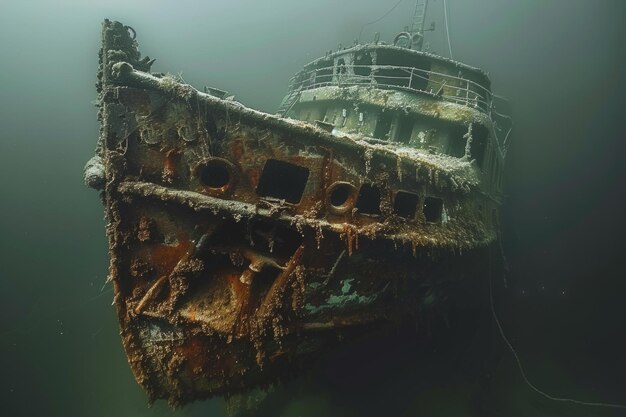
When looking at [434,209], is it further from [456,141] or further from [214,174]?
[214,174]

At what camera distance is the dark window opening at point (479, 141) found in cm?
698

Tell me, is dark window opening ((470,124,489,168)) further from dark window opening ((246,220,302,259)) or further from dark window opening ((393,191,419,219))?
dark window opening ((246,220,302,259))

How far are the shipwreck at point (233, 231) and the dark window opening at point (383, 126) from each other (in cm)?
288

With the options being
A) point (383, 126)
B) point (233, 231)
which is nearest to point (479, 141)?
point (383, 126)

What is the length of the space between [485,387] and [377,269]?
6.73m

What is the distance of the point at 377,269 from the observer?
14.8 feet

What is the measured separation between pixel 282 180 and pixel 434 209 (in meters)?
2.47

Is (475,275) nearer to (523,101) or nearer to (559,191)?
(559,191)

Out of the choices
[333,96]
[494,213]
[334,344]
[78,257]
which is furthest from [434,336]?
[78,257]

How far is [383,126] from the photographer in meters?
7.54

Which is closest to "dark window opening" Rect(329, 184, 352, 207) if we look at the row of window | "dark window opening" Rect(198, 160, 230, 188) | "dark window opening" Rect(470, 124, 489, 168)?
the row of window

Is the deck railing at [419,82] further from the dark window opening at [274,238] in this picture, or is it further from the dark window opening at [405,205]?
the dark window opening at [274,238]

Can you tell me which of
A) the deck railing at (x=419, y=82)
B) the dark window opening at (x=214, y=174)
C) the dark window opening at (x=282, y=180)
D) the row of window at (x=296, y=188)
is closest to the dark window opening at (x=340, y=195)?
the row of window at (x=296, y=188)

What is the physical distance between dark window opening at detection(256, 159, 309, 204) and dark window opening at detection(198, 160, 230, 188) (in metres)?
0.43
